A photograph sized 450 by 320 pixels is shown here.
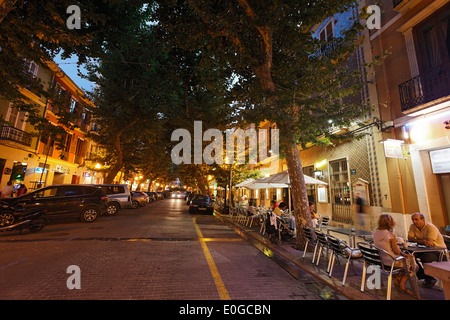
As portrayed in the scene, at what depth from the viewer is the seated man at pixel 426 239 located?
13.7 feet

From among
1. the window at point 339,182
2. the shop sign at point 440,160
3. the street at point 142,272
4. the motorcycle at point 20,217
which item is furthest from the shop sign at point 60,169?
the shop sign at point 440,160

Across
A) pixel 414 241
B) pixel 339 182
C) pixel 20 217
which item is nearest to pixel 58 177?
pixel 20 217

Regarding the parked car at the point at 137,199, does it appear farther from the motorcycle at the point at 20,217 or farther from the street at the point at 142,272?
the street at the point at 142,272

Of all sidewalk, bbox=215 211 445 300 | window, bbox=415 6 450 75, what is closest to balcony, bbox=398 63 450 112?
window, bbox=415 6 450 75

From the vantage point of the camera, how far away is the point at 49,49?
9039 mm

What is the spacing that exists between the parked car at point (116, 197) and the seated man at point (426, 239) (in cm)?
1614

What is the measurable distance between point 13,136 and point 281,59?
61.2 ft

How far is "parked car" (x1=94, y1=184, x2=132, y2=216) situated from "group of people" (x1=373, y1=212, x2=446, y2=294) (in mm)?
15615

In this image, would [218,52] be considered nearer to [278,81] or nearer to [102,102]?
[278,81]

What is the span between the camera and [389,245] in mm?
3961

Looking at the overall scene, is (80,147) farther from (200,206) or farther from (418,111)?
(418,111)

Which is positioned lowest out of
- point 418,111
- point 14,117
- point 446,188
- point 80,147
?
point 446,188

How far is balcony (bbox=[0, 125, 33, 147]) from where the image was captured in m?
13.8
